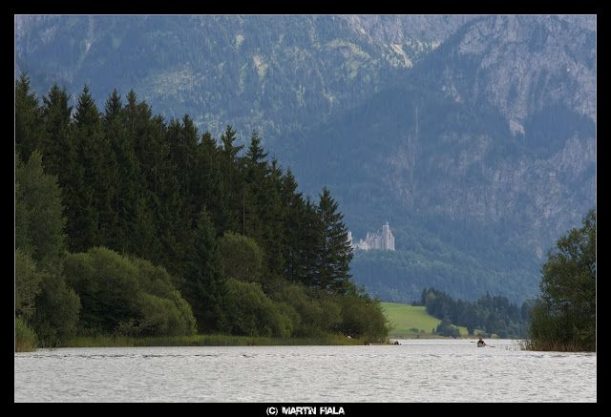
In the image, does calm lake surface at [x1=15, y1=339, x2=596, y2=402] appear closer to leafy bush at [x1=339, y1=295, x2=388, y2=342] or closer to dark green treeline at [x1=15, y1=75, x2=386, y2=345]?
dark green treeline at [x1=15, y1=75, x2=386, y2=345]

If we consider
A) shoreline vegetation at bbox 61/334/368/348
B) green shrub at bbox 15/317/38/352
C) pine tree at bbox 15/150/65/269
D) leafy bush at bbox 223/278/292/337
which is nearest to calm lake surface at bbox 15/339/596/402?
green shrub at bbox 15/317/38/352

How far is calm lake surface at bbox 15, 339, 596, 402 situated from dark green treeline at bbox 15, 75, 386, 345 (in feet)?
48.4

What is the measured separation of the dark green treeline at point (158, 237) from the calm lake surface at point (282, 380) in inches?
580

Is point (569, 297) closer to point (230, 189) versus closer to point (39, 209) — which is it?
point (39, 209)

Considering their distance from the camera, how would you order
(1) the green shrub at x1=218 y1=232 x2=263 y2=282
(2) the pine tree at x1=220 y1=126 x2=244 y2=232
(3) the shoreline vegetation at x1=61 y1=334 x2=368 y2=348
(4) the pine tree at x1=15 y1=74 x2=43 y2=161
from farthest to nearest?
(2) the pine tree at x1=220 y1=126 x2=244 y2=232 → (1) the green shrub at x1=218 y1=232 x2=263 y2=282 → (4) the pine tree at x1=15 y1=74 x2=43 y2=161 → (3) the shoreline vegetation at x1=61 y1=334 x2=368 y2=348

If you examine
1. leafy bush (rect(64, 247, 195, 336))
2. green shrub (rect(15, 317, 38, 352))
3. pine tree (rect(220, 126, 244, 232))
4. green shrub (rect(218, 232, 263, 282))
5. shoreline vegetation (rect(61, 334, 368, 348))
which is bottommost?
shoreline vegetation (rect(61, 334, 368, 348))

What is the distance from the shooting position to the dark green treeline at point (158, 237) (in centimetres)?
9006

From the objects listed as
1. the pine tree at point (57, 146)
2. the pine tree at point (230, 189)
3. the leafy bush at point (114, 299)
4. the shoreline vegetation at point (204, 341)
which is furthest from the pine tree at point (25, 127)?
the pine tree at point (230, 189)

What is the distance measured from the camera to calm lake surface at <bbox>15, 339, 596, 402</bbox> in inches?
1656

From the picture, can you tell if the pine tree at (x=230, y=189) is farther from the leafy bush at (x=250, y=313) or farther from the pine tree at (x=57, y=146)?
the pine tree at (x=57, y=146)

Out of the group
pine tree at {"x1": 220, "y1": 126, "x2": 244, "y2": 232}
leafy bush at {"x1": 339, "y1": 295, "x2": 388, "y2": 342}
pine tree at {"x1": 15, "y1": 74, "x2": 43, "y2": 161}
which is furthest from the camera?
pine tree at {"x1": 220, "y1": 126, "x2": 244, "y2": 232}

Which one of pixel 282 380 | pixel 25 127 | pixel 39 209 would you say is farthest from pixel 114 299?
pixel 282 380
